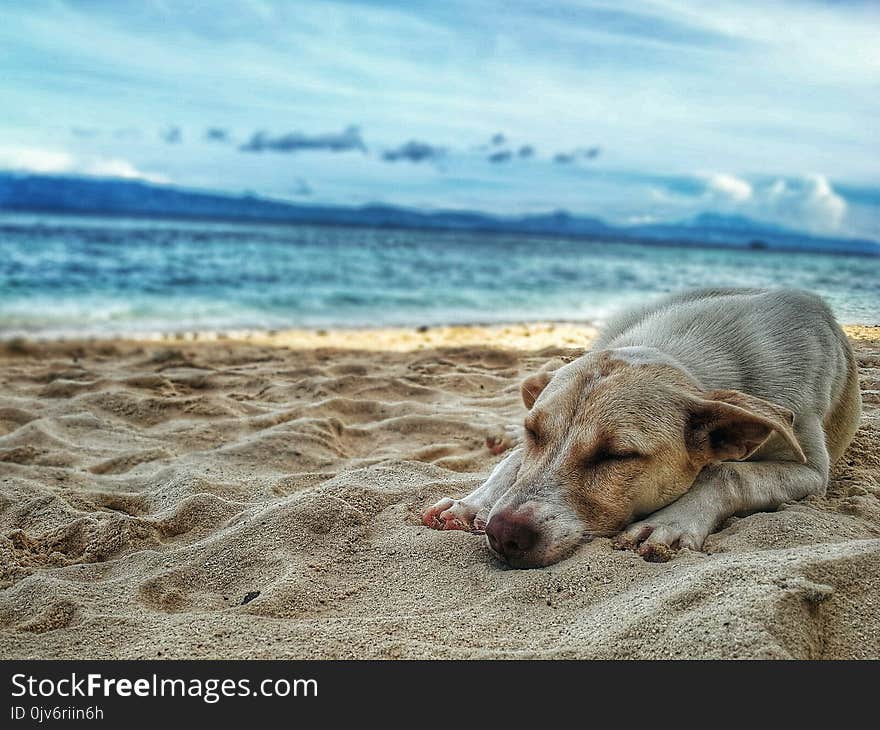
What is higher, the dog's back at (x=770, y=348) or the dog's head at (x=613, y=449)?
the dog's back at (x=770, y=348)

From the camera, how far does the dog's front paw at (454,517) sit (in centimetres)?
354

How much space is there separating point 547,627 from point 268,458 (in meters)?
2.72

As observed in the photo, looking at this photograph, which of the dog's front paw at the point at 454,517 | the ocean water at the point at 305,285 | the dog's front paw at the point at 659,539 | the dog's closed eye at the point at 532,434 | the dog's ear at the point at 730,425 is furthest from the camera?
the ocean water at the point at 305,285

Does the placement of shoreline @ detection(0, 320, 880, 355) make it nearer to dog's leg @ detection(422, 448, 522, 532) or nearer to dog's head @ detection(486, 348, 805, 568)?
dog's leg @ detection(422, 448, 522, 532)

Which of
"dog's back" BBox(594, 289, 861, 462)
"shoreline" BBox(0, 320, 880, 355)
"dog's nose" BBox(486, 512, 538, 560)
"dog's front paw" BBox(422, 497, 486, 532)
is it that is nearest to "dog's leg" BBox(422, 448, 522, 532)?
"dog's front paw" BBox(422, 497, 486, 532)

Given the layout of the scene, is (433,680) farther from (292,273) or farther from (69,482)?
(292,273)

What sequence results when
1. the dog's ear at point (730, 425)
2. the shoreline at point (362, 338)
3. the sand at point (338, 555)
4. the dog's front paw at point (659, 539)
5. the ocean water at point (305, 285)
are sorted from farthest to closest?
the ocean water at point (305, 285), the shoreline at point (362, 338), the dog's ear at point (730, 425), the dog's front paw at point (659, 539), the sand at point (338, 555)

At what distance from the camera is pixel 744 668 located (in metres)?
2.13

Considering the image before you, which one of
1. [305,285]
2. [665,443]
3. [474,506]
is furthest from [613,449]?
[305,285]

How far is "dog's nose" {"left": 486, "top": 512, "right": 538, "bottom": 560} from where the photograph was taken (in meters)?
3.02

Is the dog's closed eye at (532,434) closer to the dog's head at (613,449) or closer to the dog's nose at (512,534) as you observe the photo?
the dog's head at (613,449)

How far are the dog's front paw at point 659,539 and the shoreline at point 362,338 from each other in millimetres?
5470

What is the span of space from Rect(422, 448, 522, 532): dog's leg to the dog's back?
2.70ft

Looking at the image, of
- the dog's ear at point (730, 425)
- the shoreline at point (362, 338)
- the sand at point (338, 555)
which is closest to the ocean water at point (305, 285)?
the shoreline at point (362, 338)
